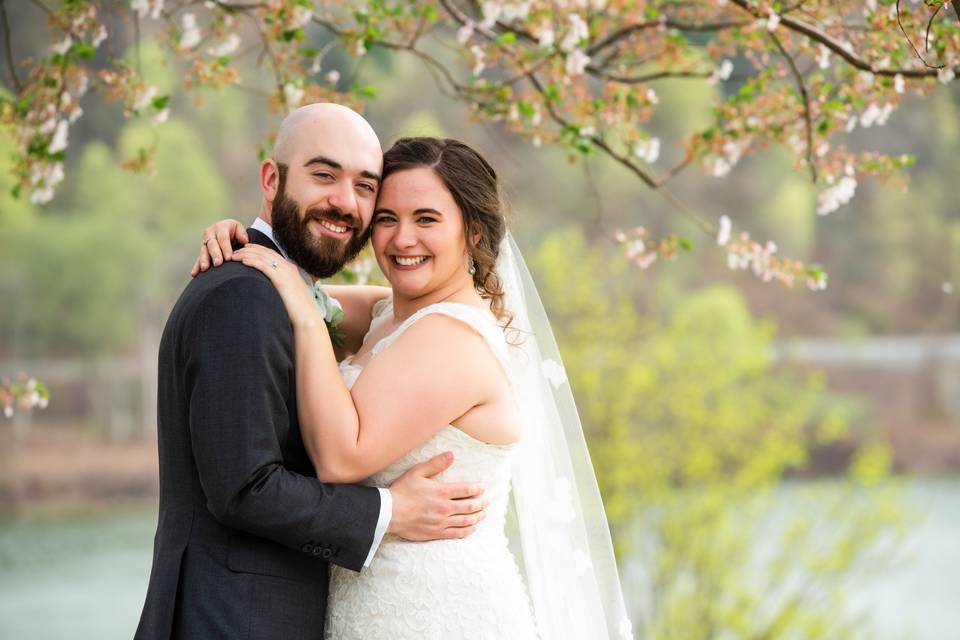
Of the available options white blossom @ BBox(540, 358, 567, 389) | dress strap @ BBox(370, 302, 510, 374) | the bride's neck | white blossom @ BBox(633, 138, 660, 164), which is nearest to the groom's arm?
dress strap @ BBox(370, 302, 510, 374)

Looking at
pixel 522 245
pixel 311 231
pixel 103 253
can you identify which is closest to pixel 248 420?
pixel 311 231

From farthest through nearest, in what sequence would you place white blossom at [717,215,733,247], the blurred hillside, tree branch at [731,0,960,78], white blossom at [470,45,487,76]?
1. the blurred hillside
2. white blossom at [717,215,733,247]
3. white blossom at [470,45,487,76]
4. tree branch at [731,0,960,78]

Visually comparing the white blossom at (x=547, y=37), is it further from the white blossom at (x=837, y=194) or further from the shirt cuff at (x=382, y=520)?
the shirt cuff at (x=382, y=520)

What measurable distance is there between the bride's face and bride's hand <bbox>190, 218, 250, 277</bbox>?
0.32 m

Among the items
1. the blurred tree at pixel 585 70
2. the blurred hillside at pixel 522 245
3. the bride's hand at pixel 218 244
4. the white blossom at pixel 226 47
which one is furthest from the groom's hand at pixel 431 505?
the blurred hillside at pixel 522 245

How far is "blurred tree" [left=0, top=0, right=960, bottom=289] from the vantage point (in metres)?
3.32

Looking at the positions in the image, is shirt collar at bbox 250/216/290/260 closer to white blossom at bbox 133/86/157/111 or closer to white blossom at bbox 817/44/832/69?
white blossom at bbox 133/86/157/111

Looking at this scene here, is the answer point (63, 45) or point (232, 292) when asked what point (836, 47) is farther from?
point (63, 45)

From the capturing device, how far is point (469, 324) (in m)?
2.37

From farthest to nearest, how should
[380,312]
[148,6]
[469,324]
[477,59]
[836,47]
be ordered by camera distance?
1. [477,59]
2. [148,6]
3. [836,47]
4. [380,312]
5. [469,324]

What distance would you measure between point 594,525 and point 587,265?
8649 millimetres

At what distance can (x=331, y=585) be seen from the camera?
2.36m

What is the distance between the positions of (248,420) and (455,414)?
46 centimetres

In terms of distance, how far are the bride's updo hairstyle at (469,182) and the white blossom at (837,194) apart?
166cm
